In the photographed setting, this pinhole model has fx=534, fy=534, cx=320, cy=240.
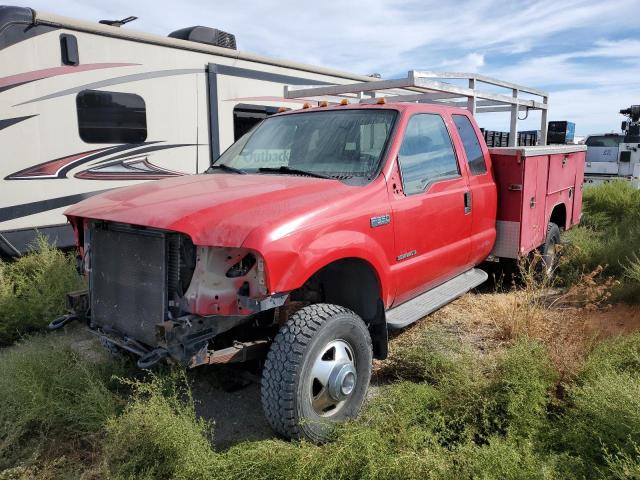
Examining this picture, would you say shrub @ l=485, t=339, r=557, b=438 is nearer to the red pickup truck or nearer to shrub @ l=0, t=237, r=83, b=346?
the red pickup truck

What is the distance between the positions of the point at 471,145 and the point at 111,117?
410cm

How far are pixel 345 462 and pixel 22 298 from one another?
3.83 metres

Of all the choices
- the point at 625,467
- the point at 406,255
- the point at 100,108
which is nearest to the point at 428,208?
the point at 406,255

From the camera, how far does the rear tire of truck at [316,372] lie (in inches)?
112

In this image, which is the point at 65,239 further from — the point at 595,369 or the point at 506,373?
the point at 595,369

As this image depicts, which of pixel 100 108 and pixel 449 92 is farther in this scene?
pixel 100 108

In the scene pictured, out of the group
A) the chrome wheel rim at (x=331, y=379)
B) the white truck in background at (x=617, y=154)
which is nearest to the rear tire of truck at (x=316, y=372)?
the chrome wheel rim at (x=331, y=379)

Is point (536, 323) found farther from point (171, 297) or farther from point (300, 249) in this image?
point (171, 297)

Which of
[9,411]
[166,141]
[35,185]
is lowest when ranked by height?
[9,411]

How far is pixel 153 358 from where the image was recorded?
2.80 m

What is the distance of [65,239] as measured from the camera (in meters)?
5.95

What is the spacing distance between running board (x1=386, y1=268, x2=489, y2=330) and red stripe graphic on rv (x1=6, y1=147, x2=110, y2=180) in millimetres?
4070

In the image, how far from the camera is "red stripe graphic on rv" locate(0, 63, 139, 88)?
5359mm

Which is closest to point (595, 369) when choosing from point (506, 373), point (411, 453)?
point (506, 373)
